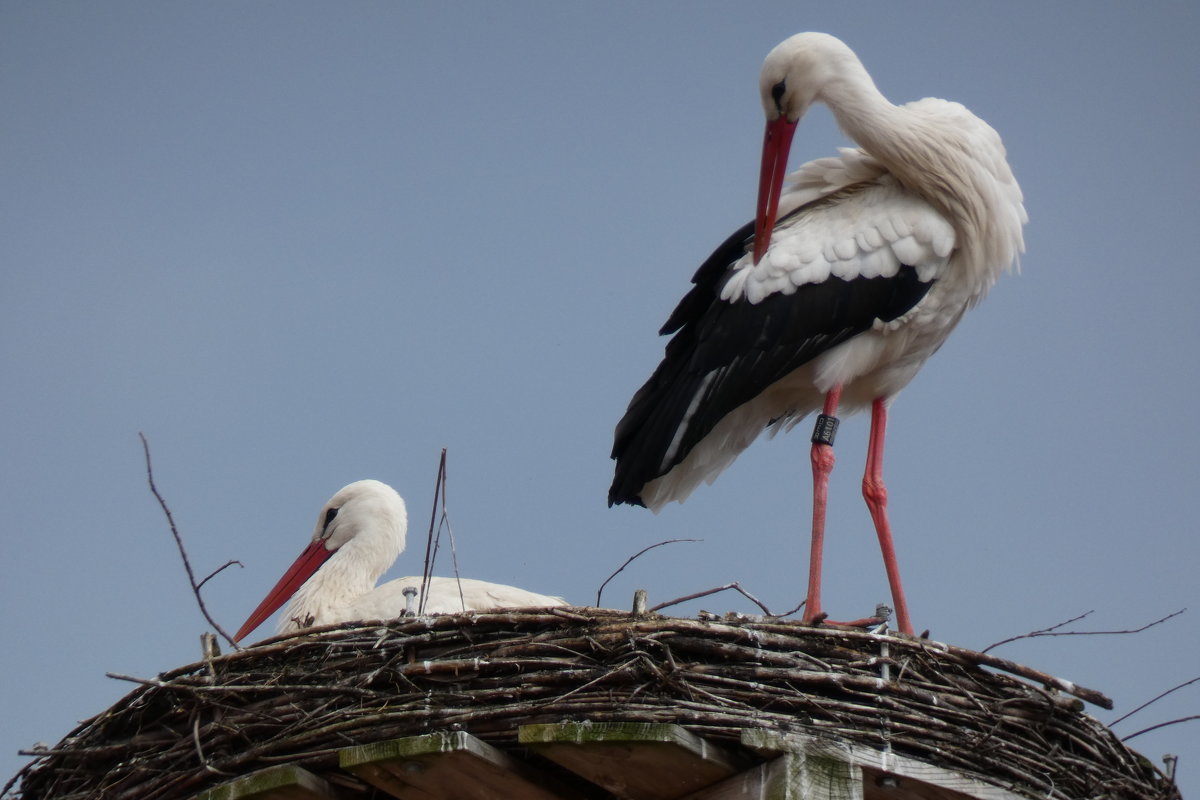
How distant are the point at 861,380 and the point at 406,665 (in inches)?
93.2

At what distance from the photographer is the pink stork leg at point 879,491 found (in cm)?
584

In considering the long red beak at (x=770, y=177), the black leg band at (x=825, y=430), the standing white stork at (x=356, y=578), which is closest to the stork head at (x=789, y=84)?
the long red beak at (x=770, y=177)

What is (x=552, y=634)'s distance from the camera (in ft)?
14.0

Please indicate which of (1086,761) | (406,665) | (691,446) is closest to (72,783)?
(406,665)

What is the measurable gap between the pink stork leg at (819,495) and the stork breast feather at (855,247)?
40 cm

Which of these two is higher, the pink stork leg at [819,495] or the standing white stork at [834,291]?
the standing white stork at [834,291]

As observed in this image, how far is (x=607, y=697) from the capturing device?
157 inches

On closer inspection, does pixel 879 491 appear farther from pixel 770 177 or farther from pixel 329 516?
pixel 329 516

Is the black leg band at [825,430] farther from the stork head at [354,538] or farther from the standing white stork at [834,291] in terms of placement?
the stork head at [354,538]

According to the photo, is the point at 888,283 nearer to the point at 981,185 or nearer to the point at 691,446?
the point at 981,185

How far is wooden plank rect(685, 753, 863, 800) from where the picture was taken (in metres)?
3.76

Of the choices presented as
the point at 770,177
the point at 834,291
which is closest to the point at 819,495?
the point at 834,291

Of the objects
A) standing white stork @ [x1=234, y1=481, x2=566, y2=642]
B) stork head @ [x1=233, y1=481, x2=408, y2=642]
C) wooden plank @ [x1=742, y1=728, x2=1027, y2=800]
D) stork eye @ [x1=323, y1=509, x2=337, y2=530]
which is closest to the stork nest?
wooden plank @ [x1=742, y1=728, x2=1027, y2=800]

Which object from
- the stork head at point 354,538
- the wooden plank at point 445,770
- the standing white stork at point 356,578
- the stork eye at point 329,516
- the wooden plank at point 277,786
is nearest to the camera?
the wooden plank at point 445,770
